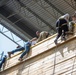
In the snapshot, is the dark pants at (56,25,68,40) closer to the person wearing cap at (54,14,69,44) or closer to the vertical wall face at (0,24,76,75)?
the person wearing cap at (54,14,69,44)

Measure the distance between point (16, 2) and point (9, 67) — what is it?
37.7 ft

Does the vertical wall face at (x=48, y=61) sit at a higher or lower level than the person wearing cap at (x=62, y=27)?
lower

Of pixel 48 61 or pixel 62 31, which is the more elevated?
pixel 62 31

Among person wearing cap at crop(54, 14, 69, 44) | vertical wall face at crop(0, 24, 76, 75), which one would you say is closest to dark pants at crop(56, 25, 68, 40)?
person wearing cap at crop(54, 14, 69, 44)

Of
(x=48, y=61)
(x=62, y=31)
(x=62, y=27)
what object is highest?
(x=62, y=27)

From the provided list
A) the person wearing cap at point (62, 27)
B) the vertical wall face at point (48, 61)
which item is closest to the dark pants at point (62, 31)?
the person wearing cap at point (62, 27)

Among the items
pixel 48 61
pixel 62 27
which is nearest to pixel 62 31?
pixel 62 27

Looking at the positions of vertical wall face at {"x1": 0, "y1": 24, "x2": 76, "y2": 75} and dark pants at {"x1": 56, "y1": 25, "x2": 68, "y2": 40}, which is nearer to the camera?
vertical wall face at {"x1": 0, "y1": 24, "x2": 76, "y2": 75}

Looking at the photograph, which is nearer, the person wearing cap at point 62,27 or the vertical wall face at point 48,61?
the vertical wall face at point 48,61

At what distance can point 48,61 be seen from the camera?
518 inches

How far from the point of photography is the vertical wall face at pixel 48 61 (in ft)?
40.0

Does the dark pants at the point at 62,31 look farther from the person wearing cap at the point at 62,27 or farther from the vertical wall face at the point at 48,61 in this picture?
the vertical wall face at the point at 48,61

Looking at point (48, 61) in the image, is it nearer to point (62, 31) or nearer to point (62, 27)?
point (62, 31)

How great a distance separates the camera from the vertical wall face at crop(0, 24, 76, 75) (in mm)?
12205
